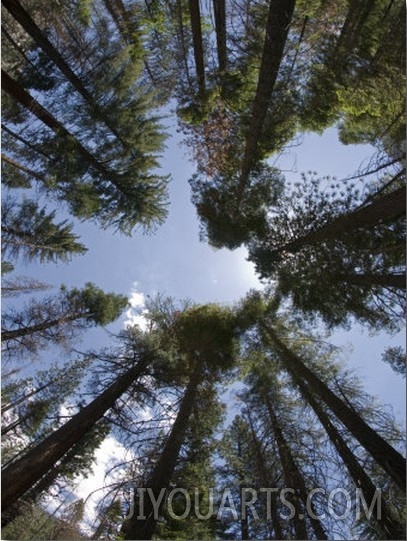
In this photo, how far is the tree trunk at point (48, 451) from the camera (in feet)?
22.6

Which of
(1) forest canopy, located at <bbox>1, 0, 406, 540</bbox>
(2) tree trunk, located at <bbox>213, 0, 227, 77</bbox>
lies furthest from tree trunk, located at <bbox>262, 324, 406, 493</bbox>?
(2) tree trunk, located at <bbox>213, 0, 227, 77</bbox>

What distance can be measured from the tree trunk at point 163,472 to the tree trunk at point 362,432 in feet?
10.00

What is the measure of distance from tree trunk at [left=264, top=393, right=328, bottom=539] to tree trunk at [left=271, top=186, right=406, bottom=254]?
5086mm

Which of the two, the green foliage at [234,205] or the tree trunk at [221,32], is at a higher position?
the green foliage at [234,205]

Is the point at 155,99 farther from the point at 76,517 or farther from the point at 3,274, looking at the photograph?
the point at 76,517

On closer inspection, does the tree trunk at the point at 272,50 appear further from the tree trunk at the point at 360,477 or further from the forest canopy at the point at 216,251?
the tree trunk at the point at 360,477

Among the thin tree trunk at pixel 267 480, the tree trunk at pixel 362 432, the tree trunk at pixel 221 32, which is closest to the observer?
the tree trunk at pixel 362 432

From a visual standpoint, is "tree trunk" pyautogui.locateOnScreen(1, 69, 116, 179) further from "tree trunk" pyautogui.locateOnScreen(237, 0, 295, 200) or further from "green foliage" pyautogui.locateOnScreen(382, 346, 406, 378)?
"green foliage" pyautogui.locateOnScreen(382, 346, 406, 378)

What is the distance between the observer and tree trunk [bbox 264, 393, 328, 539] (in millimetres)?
8148

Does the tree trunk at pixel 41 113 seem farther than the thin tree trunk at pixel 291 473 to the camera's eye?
Yes

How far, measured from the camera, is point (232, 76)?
11.6 m

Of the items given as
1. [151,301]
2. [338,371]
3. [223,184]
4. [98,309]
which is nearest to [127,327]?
[151,301]

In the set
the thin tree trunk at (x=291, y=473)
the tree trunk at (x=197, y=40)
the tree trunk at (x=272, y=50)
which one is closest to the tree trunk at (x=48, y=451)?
the thin tree trunk at (x=291, y=473)

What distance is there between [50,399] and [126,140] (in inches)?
335
